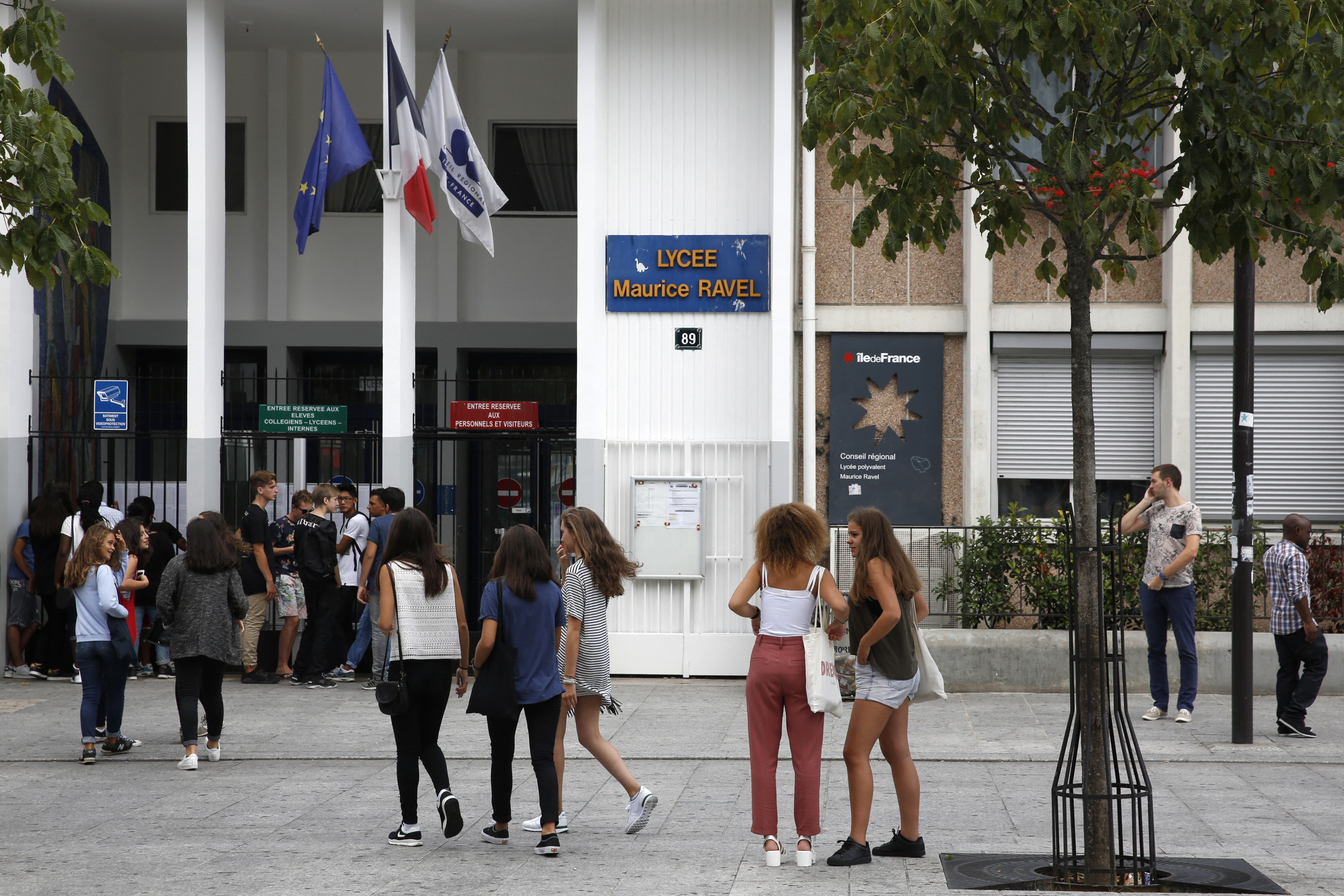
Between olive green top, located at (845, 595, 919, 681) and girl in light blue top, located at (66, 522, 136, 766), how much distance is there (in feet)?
17.2

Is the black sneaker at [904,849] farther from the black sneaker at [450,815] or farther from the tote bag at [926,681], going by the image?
the black sneaker at [450,815]

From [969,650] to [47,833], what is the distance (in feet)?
25.4

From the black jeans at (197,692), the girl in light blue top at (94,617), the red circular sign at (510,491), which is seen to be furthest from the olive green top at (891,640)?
the red circular sign at (510,491)

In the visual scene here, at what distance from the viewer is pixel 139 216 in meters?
16.3

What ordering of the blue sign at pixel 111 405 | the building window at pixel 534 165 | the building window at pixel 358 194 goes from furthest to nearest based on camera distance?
the building window at pixel 358 194 < the building window at pixel 534 165 < the blue sign at pixel 111 405

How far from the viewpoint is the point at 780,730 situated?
645 centimetres

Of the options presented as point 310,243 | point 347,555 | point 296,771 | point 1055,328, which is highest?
point 310,243

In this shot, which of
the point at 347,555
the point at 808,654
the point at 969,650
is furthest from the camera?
the point at 347,555

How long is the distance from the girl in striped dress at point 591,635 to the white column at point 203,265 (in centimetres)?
730

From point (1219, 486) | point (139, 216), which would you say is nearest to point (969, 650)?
point (1219, 486)

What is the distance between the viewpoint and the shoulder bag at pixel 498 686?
6707 mm

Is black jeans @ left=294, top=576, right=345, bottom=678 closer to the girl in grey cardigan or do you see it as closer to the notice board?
the girl in grey cardigan

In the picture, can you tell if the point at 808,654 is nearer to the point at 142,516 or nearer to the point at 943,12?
the point at 943,12

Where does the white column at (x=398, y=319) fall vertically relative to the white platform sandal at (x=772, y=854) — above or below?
above
